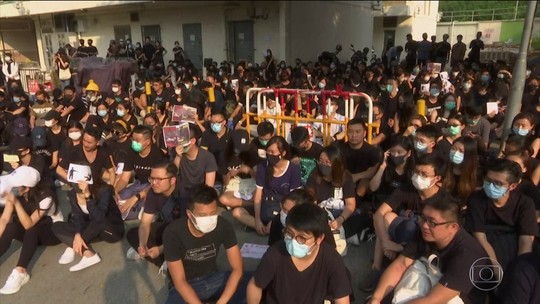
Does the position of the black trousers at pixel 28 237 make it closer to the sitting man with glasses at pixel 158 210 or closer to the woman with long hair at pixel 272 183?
the sitting man with glasses at pixel 158 210

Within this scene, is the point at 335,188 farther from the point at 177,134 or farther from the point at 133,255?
the point at 133,255

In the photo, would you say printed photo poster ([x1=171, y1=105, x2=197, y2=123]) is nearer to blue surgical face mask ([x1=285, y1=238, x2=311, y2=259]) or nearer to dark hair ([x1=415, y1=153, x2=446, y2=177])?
dark hair ([x1=415, y1=153, x2=446, y2=177])

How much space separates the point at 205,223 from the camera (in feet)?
9.92

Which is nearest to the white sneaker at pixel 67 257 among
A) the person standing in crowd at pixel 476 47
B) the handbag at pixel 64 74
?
the handbag at pixel 64 74

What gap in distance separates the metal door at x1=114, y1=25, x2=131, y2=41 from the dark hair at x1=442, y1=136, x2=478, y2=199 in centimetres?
1813

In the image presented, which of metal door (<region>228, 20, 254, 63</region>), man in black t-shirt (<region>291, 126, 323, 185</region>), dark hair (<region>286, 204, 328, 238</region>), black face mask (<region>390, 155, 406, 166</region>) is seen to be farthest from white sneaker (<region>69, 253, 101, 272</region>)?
metal door (<region>228, 20, 254, 63</region>)

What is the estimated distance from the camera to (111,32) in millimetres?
20031

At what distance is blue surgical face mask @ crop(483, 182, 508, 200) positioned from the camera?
10.5ft

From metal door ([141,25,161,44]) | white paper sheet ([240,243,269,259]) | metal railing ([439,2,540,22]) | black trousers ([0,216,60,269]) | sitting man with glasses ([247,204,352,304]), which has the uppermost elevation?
metal railing ([439,2,540,22])

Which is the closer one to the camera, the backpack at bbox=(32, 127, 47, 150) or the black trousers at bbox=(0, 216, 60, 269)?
the black trousers at bbox=(0, 216, 60, 269)

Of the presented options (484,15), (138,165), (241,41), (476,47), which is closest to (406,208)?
(138,165)

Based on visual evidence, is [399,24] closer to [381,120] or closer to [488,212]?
[381,120]

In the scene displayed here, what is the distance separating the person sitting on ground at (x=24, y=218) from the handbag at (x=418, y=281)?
11.3 ft

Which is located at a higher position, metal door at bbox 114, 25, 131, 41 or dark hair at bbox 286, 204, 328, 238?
metal door at bbox 114, 25, 131, 41
